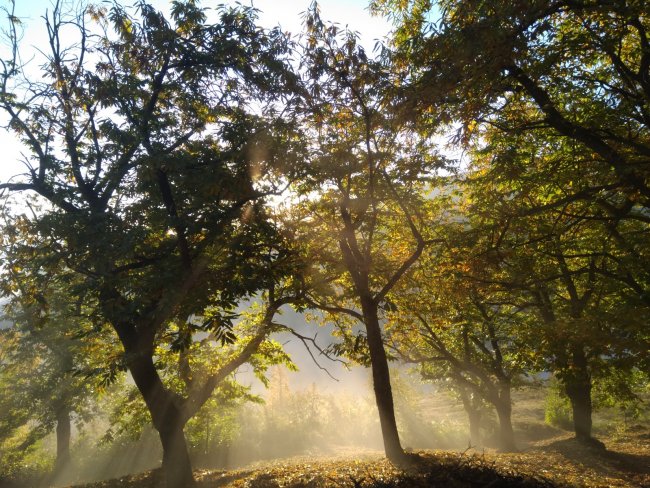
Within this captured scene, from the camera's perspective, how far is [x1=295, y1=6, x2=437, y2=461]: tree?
28.5 feet

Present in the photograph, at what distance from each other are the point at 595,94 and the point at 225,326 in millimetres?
9119

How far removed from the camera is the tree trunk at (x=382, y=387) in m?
10.5

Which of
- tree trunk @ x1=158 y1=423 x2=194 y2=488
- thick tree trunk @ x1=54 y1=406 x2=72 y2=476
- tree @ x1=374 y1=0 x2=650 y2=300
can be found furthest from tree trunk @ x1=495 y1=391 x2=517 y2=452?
thick tree trunk @ x1=54 y1=406 x2=72 y2=476

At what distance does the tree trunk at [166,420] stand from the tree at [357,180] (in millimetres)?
4570

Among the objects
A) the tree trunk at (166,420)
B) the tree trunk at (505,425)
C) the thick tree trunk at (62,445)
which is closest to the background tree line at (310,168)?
the tree trunk at (166,420)

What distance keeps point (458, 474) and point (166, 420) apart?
7493mm

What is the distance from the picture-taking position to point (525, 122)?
8.16 meters

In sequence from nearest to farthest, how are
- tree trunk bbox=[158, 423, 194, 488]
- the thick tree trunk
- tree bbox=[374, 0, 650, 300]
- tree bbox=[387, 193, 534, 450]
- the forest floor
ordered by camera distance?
1. tree bbox=[374, 0, 650, 300]
2. the forest floor
3. tree bbox=[387, 193, 534, 450]
4. tree trunk bbox=[158, 423, 194, 488]
5. the thick tree trunk

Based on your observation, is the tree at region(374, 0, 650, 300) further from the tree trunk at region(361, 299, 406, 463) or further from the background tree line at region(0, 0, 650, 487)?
the tree trunk at region(361, 299, 406, 463)

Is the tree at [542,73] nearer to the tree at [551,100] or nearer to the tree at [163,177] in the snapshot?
→ the tree at [551,100]

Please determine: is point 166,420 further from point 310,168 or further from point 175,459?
point 310,168

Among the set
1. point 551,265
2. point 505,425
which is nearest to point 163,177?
point 551,265

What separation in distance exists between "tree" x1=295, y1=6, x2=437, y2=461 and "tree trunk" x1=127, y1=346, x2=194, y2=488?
457cm

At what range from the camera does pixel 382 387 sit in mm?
10859
